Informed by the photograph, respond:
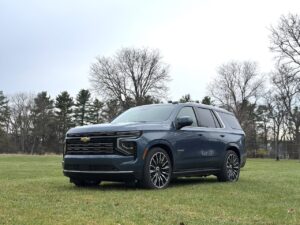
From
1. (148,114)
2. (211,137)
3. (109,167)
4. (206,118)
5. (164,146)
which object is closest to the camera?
(109,167)

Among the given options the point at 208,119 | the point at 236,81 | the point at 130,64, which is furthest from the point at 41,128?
the point at 208,119

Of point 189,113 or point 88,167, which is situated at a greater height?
point 189,113

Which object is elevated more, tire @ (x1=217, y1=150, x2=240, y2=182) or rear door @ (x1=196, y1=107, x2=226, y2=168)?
rear door @ (x1=196, y1=107, x2=226, y2=168)

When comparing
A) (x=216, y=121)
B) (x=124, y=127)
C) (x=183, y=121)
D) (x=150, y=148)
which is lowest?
(x=150, y=148)

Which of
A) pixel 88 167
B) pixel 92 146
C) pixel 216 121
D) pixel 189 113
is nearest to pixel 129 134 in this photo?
pixel 92 146

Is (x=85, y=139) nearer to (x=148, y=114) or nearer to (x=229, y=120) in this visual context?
(x=148, y=114)

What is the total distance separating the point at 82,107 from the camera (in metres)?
98.4

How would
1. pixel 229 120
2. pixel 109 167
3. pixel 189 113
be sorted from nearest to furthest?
1. pixel 109 167
2. pixel 189 113
3. pixel 229 120

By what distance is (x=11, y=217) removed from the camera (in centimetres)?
616

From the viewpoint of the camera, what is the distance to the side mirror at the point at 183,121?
1023 cm

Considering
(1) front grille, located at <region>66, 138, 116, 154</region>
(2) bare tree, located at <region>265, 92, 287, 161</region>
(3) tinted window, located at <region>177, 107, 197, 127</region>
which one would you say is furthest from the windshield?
(2) bare tree, located at <region>265, 92, 287, 161</region>

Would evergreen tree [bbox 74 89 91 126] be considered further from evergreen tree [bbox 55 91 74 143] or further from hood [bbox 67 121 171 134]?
hood [bbox 67 121 171 134]

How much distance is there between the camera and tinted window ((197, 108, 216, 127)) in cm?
1147

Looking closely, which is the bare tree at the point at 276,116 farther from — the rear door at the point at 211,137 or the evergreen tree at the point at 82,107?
the rear door at the point at 211,137
